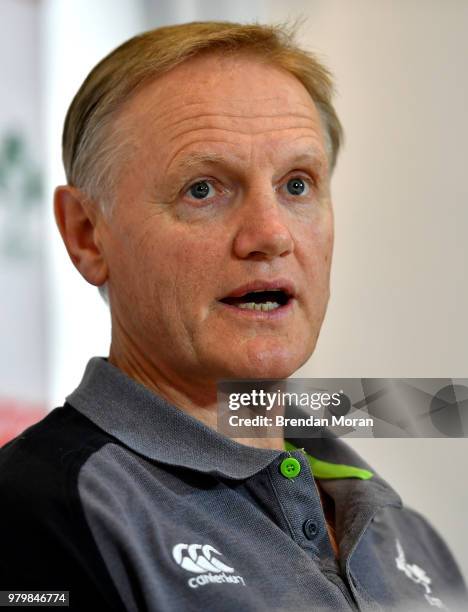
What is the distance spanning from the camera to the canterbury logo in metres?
0.93

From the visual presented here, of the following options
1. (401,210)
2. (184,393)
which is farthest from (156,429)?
(401,210)

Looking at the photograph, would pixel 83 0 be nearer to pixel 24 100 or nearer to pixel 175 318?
pixel 24 100

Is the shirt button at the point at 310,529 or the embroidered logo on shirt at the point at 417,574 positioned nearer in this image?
the shirt button at the point at 310,529

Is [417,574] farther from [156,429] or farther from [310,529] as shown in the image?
[156,429]

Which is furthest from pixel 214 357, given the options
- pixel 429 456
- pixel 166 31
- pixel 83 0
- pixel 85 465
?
pixel 83 0

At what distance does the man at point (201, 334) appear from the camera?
0.95 m

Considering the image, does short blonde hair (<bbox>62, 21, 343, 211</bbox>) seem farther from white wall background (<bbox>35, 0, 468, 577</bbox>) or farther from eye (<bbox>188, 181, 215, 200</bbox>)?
white wall background (<bbox>35, 0, 468, 577</bbox>)

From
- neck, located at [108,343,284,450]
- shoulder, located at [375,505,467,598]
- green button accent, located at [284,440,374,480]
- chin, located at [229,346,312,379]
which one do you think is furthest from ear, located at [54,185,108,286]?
shoulder, located at [375,505,467,598]

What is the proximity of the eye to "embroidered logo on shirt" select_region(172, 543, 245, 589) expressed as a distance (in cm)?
40

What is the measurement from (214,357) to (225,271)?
99 millimetres

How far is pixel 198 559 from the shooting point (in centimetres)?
94

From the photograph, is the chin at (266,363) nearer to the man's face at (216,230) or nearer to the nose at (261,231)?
the man's face at (216,230)

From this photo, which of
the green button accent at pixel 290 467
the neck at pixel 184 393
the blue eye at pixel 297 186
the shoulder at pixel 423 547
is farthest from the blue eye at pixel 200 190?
the shoulder at pixel 423 547

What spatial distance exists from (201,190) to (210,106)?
0.10 meters
